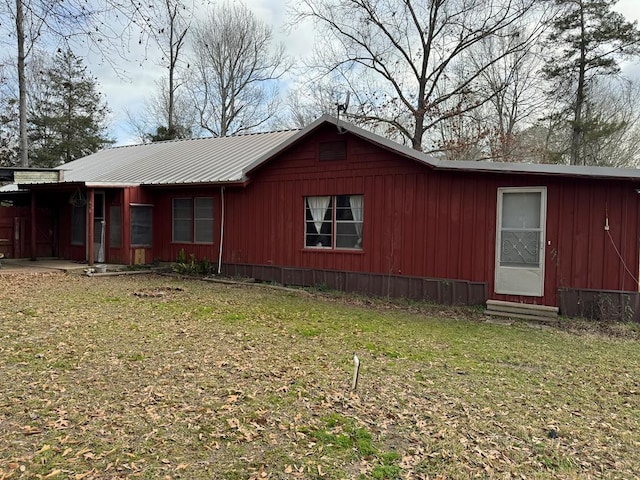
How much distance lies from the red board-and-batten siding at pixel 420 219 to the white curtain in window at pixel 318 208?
0.19 meters

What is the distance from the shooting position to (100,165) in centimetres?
1716

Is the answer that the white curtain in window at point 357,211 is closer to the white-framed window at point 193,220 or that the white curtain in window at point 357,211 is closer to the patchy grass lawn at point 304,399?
the patchy grass lawn at point 304,399

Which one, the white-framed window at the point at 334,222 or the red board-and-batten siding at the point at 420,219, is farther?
the white-framed window at the point at 334,222

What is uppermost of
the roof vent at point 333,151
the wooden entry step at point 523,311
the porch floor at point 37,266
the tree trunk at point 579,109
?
the tree trunk at point 579,109

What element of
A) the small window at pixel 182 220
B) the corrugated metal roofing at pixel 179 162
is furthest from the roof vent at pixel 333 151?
the small window at pixel 182 220

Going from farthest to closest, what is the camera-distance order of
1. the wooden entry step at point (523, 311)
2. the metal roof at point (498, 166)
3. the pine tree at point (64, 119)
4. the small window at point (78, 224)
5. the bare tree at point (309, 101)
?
the pine tree at point (64, 119), the bare tree at point (309, 101), the small window at point (78, 224), the wooden entry step at point (523, 311), the metal roof at point (498, 166)

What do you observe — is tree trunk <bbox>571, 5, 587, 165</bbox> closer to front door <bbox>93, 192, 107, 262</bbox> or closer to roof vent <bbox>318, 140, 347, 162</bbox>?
roof vent <bbox>318, 140, 347, 162</bbox>

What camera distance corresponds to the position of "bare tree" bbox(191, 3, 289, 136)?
28.0 metres

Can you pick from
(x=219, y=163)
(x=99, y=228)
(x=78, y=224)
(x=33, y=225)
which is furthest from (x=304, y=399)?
(x=33, y=225)

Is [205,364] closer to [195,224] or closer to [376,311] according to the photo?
[376,311]

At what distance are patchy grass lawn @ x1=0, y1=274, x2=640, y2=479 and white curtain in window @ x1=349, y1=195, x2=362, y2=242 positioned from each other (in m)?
3.13

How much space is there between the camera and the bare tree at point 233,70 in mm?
27984

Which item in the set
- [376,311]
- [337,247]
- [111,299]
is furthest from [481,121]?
[111,299]

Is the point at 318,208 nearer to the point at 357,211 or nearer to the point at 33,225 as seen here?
the point at 357,211
